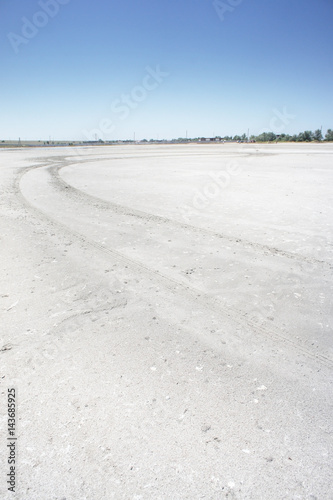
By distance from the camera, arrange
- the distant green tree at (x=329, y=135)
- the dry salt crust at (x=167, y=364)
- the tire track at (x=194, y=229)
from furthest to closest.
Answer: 1. the distant green tree at (x=329, y=135)
2. the tire track at (x=194, y=229)
3. the dry salt crust at (x=167, y=364)

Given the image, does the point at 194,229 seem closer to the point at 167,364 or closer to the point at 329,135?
the point at 167,364

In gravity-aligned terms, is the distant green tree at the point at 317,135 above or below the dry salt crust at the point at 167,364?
above

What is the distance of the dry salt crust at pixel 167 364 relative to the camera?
207 cm

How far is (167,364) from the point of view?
119 inches

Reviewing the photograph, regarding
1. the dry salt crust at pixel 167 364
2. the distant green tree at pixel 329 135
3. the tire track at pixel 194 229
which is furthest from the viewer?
the distant green tree at pixel 329 135

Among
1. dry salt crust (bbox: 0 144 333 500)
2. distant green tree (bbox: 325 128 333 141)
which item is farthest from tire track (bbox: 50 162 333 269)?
distant green tree (bbox: 325 128 333 141)

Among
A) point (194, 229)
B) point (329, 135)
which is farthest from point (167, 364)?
point (329, 135)

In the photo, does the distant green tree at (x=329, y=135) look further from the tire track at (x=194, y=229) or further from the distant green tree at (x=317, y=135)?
the tire track at (x=194, y=229)

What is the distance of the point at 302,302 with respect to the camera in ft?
13.6

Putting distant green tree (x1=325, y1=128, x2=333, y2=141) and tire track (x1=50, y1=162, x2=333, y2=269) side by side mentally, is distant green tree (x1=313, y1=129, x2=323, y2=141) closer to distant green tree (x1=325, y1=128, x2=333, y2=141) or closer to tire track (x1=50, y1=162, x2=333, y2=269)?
distant green tree (x1=325, y1=128, x2=333, y2=141)

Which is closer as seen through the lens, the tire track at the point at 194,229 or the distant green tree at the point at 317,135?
the tire track at the point at 194,229

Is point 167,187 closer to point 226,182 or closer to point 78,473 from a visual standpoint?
point 226,182

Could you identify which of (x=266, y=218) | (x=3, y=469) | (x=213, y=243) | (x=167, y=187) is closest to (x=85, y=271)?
(x=213, y=243)

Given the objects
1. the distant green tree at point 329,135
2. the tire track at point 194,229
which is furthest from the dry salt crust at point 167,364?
the distant green tree at point 329,135
